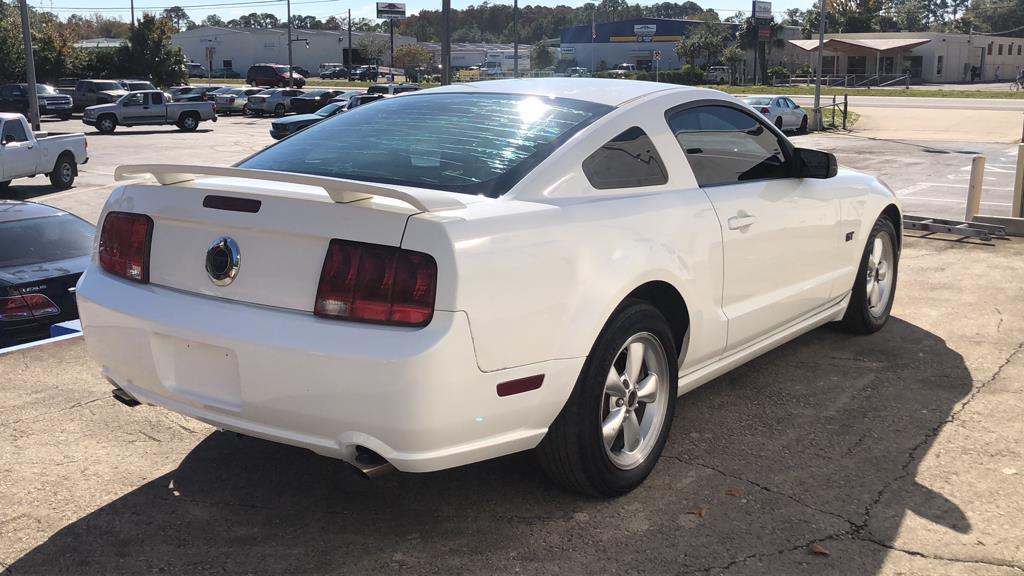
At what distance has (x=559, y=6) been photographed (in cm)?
18600

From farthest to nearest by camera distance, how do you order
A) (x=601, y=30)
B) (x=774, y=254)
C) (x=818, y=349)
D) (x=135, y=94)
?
(x=601, y=30) < (x=135, y=94) < (x=818, y=349) < (x=774, y=254)

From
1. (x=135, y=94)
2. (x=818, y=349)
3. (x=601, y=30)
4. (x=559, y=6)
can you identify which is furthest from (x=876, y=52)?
(x=559, y=6)

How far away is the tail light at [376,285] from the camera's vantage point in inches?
122

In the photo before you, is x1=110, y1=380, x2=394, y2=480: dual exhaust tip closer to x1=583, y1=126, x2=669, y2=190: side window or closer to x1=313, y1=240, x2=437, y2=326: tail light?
x1=313, y1=240, x2=437, y2=326: tail light

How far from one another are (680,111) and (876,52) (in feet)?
282

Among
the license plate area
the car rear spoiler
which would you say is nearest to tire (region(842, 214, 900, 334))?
the car rear spoiler

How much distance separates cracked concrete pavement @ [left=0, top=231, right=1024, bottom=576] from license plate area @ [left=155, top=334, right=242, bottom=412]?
1.70 feet

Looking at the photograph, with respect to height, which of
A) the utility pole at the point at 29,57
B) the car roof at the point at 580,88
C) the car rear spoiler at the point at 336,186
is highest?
the utility pole at the point at 29,57

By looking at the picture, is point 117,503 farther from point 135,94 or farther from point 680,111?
point 135,94

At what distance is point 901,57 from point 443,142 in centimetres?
9151

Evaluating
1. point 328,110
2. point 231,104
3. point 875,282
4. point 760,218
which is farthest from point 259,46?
point 760,218

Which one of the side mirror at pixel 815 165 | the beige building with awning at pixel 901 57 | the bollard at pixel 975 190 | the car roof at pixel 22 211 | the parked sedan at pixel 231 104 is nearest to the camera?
the side mirror at pixel 815 165

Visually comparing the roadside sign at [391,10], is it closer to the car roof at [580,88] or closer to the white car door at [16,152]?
the white car door at [16,152]

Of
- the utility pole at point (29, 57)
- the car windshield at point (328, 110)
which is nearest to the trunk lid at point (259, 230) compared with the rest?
the car windshield at point (328, 110)
